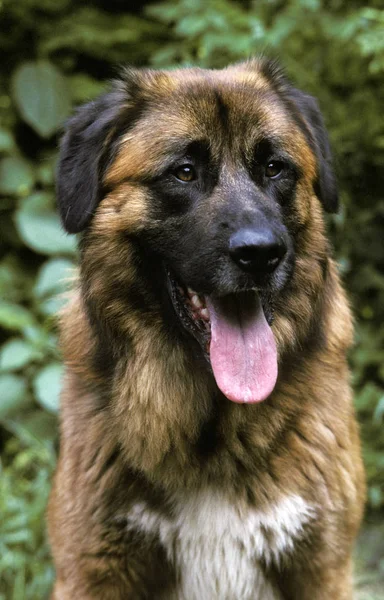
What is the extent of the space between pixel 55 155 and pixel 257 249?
2.85m

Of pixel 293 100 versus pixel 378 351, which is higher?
pixel 293 100

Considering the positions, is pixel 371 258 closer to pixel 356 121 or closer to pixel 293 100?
pixel 356 121

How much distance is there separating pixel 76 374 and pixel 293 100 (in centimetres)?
117

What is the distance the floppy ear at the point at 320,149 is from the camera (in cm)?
289

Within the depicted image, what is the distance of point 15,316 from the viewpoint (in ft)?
15.0

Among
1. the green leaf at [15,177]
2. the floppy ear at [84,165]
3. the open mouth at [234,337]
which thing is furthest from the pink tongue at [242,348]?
the green leaf at [15,177]

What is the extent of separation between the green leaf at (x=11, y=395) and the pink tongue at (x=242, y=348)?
2.23 meters

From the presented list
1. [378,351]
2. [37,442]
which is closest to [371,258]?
[378,351]

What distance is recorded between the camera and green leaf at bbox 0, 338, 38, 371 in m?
4.44

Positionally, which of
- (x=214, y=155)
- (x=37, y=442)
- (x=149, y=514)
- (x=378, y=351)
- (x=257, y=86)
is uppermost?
(x=257, y=86)

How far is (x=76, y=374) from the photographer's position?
2938mm

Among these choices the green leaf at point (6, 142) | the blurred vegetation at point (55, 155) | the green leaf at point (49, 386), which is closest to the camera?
the blurred vegetation at point (55, 155)

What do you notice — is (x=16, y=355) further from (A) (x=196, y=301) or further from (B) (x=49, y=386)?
(A) (x=196, y=301)

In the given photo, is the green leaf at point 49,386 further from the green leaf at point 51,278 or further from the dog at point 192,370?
the dog at point 192,370
